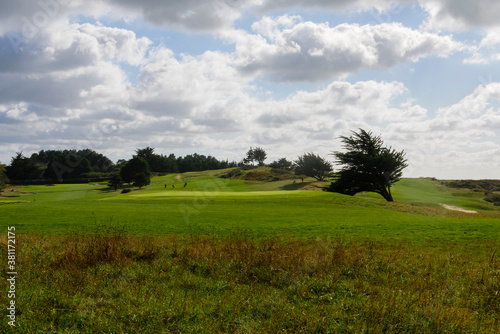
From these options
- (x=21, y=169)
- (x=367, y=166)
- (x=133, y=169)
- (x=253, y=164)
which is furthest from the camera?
(x=253, y=164)

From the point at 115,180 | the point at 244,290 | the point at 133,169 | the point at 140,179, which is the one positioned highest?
the point at 133,169

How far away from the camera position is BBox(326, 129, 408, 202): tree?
55438 millimetres

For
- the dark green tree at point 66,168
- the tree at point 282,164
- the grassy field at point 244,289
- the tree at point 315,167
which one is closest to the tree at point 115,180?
the dark green tree at point 66,168

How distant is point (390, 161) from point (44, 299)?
5407 centimetres

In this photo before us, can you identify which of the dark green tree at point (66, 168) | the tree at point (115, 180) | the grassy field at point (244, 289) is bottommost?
the grassy field at point (244, 289)

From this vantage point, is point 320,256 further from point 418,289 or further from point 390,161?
point 390,161

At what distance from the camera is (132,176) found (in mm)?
89688

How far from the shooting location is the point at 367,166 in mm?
55812

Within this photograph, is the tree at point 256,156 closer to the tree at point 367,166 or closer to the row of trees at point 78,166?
the row of trees at point 78,166

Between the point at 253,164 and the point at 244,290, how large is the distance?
502 feet

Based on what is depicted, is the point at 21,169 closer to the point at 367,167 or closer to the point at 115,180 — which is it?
the point at 115,180

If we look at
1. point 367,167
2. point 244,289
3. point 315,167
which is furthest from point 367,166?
point 244,289

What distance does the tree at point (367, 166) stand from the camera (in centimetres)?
5544

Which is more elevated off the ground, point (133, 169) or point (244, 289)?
point (133, 169)
